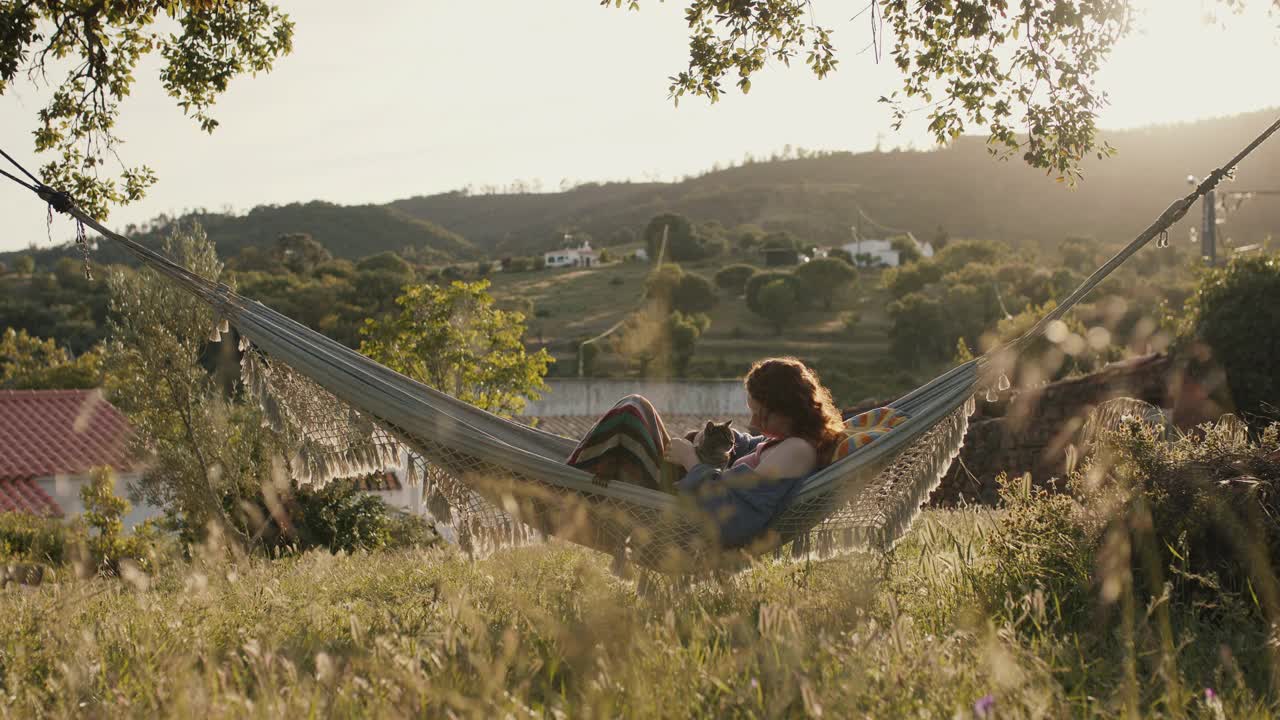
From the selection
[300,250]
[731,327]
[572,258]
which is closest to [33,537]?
[731,327]

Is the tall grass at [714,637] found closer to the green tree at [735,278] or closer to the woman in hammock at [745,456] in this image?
the woman in hammock at [745,456]

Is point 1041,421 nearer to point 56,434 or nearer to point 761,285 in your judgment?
point 56,434

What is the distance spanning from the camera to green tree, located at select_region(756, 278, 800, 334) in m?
43.6

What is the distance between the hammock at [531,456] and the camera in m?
2.98

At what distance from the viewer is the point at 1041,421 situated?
314 inches

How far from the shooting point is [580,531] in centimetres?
305

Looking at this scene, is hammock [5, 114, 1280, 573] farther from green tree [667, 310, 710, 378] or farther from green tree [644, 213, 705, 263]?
green tree [644, 213, 705, 263]

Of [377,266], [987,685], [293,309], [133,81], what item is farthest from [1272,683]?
[377,266]

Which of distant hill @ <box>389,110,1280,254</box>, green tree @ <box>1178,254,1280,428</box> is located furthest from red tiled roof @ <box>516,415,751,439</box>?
distant hill @ <box>389,110,1280,254</box>

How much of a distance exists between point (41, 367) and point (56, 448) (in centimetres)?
1319

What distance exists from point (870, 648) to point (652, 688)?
0.42 m

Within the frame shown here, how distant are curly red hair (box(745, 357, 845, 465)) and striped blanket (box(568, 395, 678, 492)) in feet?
1.15

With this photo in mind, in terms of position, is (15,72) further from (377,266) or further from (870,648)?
(377,266)

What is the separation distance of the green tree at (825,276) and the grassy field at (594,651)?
4342 centimetres
